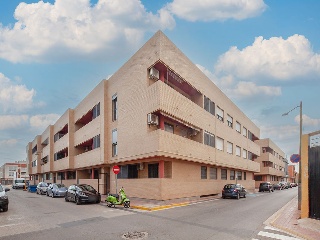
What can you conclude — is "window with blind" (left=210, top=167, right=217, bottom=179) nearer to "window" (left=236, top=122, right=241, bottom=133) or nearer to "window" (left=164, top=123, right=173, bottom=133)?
"window" (left=164, top=123, right=173, bottom=133)

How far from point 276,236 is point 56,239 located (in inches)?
288

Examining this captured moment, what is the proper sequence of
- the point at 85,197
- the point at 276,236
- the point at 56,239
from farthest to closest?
1. the point at 85,197
2. the point at 276,236
3. the point at 56,239

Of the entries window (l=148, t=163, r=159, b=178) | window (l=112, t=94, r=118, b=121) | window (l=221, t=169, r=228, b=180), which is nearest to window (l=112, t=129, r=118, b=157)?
window (l=112, t=94, r=118, b=121)

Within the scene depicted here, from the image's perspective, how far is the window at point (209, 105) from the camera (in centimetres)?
3092

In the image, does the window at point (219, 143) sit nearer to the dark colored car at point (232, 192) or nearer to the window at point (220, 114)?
the window at point (220, 114)

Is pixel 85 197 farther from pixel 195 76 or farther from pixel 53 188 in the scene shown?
pixel 195 76

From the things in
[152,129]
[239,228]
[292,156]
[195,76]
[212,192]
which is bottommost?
[212,192]

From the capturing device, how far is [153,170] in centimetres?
2358

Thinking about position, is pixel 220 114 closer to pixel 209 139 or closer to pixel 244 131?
pixel 209 139

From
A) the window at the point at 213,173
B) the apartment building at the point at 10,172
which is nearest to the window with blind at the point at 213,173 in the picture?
A: the window at the point at 213,173

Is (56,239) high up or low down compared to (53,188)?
up

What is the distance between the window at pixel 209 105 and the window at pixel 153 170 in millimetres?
10096

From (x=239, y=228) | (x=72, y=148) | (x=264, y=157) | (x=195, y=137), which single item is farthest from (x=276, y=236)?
(x=264, y=157)

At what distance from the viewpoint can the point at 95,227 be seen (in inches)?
457
